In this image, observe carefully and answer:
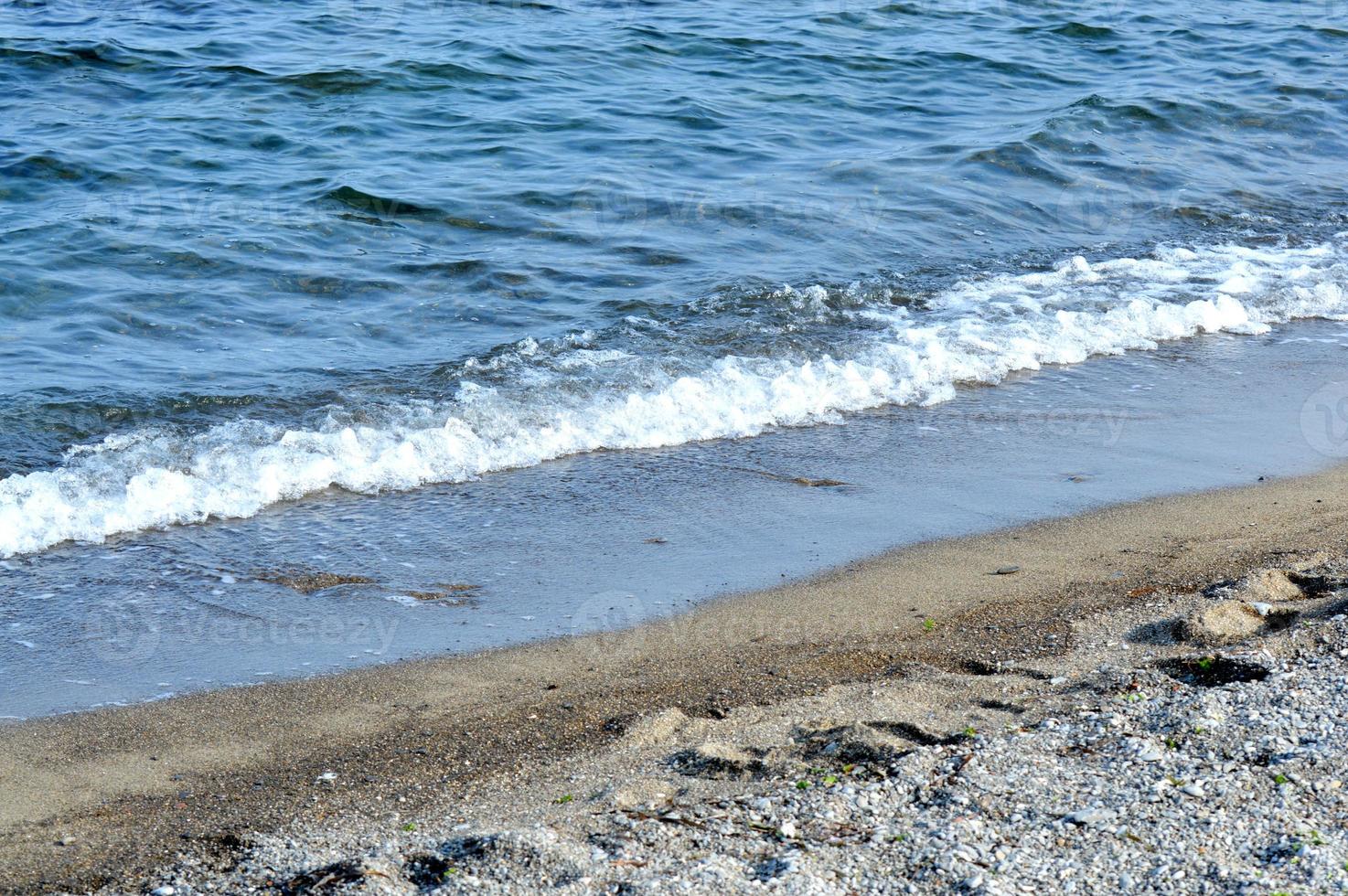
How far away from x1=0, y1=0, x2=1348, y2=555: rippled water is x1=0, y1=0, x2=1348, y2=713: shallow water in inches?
1.5

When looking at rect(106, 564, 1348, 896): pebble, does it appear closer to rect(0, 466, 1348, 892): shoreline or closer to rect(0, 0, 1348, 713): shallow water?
rect(0, 466, 1348, 892): shoreline

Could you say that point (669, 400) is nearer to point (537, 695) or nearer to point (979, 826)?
point (537, 695)

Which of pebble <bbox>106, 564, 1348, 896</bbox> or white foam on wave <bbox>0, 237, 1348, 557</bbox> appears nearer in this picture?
pebble <bbox>106, 564, 1348, 896</bbox>

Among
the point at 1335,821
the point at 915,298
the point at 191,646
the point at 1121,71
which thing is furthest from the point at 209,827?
the point at 1121,71

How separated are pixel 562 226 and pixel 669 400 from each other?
3.66 meters

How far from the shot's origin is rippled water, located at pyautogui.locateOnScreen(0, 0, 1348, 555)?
22.2 ft

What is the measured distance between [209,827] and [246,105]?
35.1 ft

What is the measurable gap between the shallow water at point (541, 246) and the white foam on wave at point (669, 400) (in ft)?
0.08

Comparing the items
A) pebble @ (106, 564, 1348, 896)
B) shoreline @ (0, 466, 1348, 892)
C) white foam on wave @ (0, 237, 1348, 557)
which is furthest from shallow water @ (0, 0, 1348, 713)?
pebble @ (106, 564, 1348, 896)

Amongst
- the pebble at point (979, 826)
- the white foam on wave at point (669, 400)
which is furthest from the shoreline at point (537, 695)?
the white foam on wave at point (669, 400)

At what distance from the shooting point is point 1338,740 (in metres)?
3.41

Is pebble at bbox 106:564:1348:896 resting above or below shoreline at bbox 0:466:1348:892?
above

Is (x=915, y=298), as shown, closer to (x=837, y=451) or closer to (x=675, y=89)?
(x=837, y=451)

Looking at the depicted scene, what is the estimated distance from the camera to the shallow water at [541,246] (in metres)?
6.07
